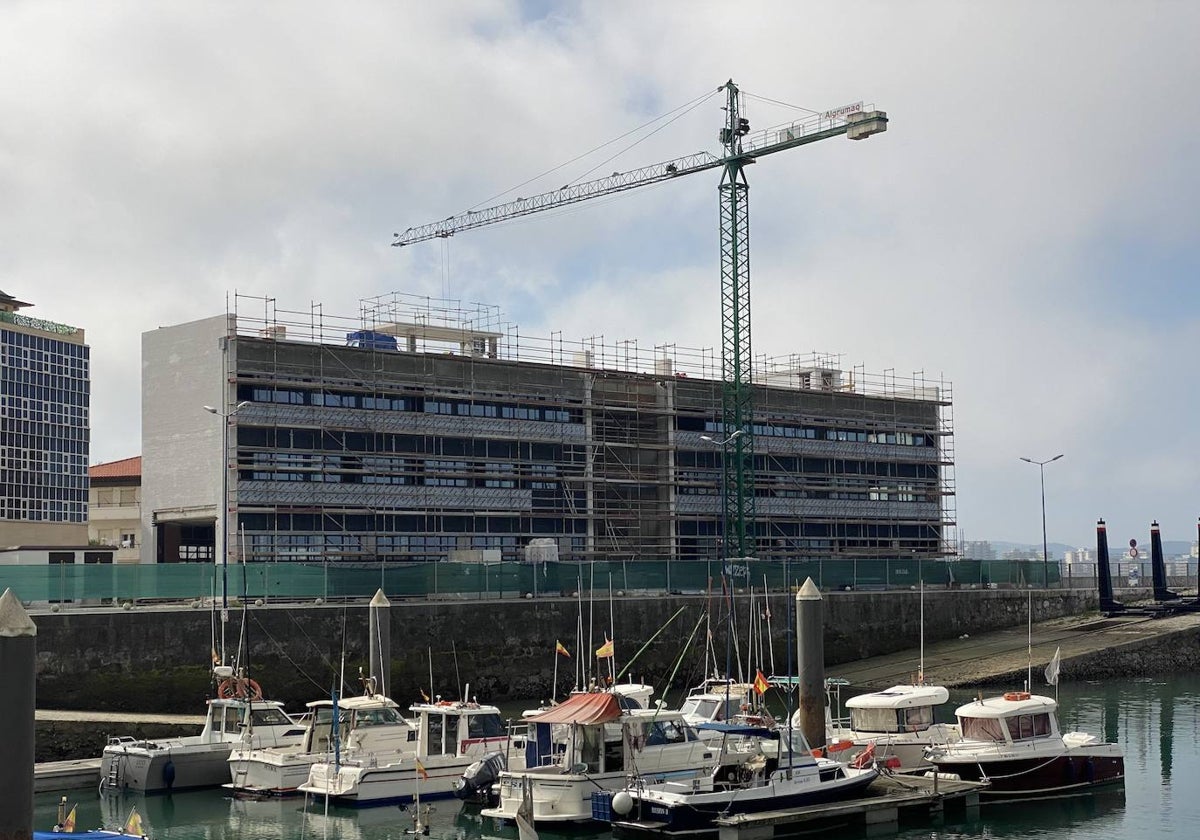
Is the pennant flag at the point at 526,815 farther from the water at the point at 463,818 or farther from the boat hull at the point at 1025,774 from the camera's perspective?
the boat hull at the point at 1025,774

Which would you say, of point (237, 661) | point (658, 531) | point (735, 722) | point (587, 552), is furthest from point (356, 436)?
point (735, 722)

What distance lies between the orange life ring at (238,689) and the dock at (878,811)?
15.7 m

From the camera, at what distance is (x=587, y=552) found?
277ft

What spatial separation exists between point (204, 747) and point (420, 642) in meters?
16.4

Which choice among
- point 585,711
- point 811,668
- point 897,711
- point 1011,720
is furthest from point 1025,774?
point 585,711

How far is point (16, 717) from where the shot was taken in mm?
20875

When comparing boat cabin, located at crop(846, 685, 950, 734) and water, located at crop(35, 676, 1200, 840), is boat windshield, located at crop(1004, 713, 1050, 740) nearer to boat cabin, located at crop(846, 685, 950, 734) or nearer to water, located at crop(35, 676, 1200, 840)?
water, located at crop(35, 676, 1200, 840)

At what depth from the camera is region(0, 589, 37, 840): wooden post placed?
20.6 metres

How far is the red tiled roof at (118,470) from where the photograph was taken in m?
95.8

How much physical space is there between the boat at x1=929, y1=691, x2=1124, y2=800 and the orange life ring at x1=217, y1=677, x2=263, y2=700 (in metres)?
18.6

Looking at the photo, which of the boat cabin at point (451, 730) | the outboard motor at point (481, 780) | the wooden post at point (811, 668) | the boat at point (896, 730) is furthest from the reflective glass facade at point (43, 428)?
the wooden post at point (811, 668)

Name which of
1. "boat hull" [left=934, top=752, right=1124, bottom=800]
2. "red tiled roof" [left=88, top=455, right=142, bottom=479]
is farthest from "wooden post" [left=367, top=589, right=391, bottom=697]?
"red tiled roof" [left=88, top=455, right=142, bottom=479]

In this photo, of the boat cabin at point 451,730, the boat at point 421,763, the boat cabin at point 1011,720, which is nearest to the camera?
the boat at point 421,763

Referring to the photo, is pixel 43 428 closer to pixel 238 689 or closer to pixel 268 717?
pixel 238 689
